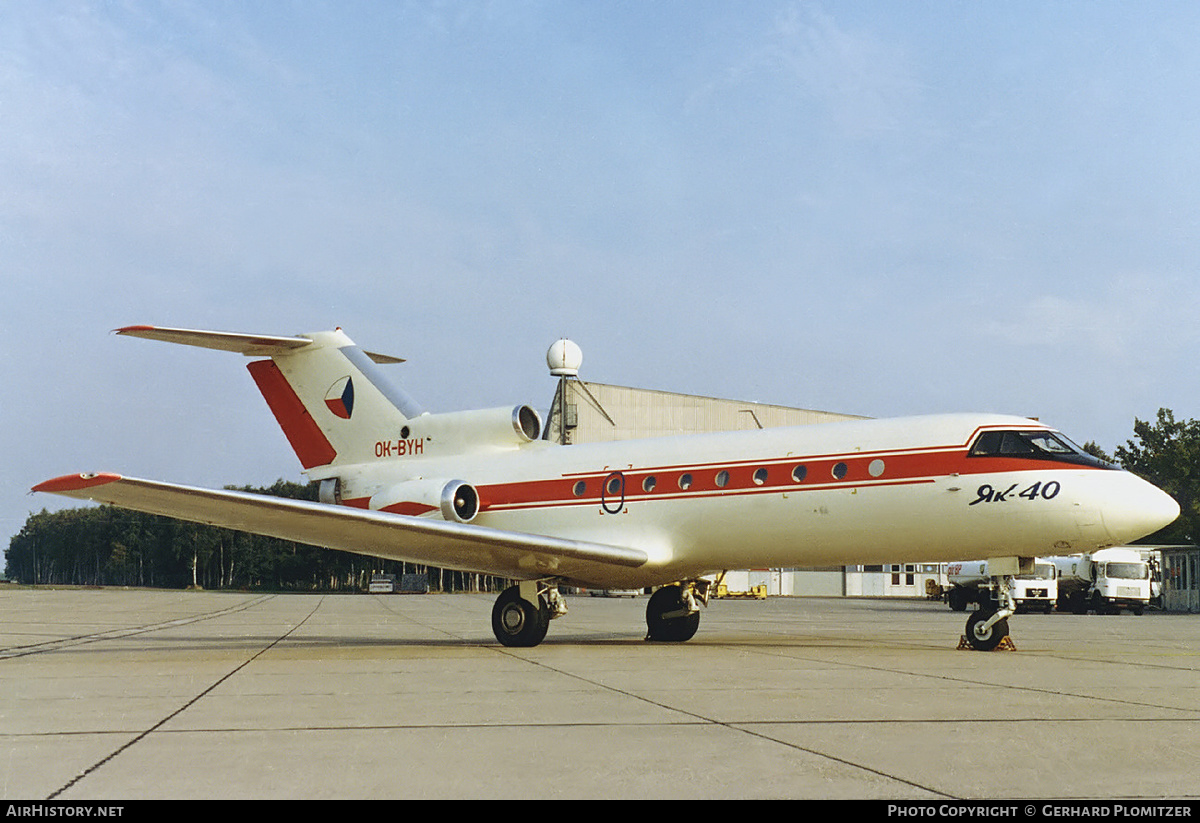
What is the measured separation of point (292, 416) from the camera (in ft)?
64.6

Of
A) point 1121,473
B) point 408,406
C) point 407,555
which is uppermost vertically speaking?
point 408,406

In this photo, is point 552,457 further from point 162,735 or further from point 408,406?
point 162,735

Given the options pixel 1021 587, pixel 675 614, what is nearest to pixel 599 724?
pixel 675 614

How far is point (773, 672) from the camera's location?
11.1 meters

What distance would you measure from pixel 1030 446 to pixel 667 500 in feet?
16.2

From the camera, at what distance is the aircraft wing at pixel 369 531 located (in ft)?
41.5

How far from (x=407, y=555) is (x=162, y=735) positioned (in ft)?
30.8

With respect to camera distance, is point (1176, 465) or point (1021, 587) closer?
point (1021, 587)

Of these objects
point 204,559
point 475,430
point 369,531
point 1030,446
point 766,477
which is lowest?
point 204,559

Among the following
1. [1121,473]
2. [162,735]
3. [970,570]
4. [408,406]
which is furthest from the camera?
[970,570]

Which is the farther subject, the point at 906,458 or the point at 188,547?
the point at 188,547

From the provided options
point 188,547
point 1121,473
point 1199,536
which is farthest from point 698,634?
point 188,547

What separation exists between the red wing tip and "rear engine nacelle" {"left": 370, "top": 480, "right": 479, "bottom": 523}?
581 centimetres

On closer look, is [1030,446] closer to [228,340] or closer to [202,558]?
[228,340]
